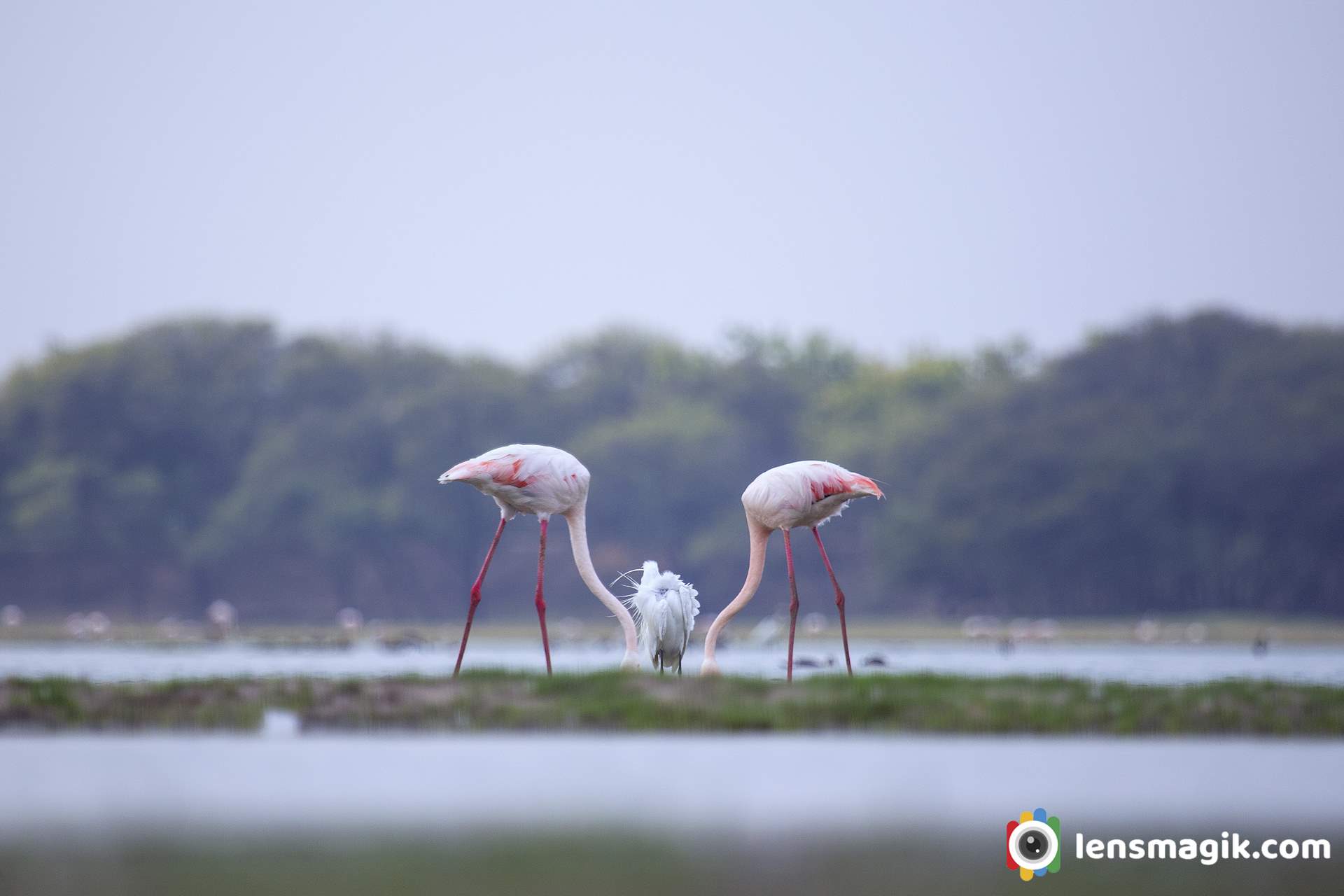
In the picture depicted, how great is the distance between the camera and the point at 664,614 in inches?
711

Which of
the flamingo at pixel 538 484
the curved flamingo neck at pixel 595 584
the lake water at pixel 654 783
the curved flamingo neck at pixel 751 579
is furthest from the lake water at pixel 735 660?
the lake water at pixel 654 783

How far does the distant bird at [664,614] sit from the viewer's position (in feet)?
A: 59.4

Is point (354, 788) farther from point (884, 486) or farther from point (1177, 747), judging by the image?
point (884, 486)

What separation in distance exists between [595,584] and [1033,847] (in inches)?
348

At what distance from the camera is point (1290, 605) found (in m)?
65.6

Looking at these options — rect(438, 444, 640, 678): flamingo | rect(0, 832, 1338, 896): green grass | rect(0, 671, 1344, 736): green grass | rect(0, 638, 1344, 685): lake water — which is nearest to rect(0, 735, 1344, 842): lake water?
rect(0, 671, 1344, 736): green grass

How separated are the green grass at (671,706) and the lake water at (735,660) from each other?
258cm

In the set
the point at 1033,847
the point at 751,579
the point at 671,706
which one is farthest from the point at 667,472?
the point at 1033,847

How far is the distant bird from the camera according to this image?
1811cm

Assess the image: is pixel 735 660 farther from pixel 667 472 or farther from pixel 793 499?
pixel 667 472

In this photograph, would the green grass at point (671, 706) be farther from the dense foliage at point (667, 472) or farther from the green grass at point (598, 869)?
the dense foliage at point (667, 472)

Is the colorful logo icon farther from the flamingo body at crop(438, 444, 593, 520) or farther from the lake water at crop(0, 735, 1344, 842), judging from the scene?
the flamingo body at crop(438, 444, 593, 520)

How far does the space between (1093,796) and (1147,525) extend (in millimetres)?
54783

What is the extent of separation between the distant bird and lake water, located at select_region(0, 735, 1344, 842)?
4.01 m
